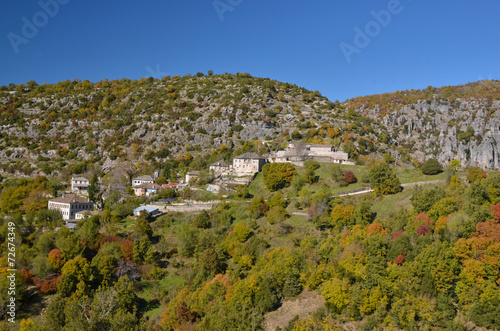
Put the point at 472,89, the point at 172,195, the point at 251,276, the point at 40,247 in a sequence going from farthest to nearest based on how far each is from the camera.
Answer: the point at 472,89 → the point at 172,195 → the point at 40,247 → the point at 251,276

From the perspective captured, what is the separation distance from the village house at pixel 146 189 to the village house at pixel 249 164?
1363cm

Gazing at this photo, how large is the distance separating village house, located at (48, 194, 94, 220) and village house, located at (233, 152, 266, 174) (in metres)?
23.9

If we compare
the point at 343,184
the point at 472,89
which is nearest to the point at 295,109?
the point at 343,184

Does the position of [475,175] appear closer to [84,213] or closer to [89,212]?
[89,212]

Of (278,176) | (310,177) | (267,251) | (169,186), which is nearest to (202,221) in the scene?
(267,251)

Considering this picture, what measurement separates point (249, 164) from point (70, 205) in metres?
28.1

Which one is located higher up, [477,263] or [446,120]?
[446,120]

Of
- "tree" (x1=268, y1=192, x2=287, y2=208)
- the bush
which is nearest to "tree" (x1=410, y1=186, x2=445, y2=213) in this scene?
the bush

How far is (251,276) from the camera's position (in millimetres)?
34656

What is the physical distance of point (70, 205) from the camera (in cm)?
5588

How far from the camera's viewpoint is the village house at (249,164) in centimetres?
6600

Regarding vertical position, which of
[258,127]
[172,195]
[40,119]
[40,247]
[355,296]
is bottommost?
[355,296]

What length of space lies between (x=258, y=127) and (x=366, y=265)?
68321 millimetres

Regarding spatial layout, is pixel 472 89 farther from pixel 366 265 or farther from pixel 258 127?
pixel 366 265
